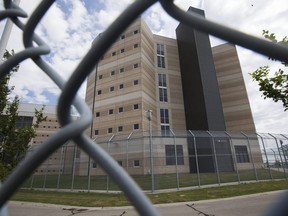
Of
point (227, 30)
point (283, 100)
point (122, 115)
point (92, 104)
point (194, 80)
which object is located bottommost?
point (227, 30)

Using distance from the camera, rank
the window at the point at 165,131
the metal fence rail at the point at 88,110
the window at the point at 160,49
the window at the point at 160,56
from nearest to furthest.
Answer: the metal fence rail at the point at 88,110
the window at the point at 165,131
the window at the point at 160,56
the window at the point at 160,49

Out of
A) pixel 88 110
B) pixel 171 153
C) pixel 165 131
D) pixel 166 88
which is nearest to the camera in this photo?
pixel 88 110

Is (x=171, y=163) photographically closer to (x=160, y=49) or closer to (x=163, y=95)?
(x=163, y=95)

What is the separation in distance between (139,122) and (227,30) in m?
32.3

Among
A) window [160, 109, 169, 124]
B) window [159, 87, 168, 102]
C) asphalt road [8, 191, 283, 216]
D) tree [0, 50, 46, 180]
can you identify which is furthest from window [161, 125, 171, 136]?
tree [0, 50, 46, 180]

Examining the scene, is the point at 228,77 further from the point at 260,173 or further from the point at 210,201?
the point at 210,201

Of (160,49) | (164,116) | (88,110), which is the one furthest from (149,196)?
(160,49)

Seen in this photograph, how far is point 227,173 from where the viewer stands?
23.9 m

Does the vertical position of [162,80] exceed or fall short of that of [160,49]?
it falls short

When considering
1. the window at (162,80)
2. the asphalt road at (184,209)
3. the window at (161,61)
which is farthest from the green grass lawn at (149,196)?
the window at (161,61)

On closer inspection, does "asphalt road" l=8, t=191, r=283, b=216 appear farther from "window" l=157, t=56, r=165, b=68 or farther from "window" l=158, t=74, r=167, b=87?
"window" l=157, t=56, r=165, b=68

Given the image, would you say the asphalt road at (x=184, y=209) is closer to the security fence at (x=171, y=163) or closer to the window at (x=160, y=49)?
the security fence at (x=171, y=163)

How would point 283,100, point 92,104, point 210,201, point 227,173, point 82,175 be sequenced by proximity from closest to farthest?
point 283,100 → point 210,201 → point 82,175 → point 227,173 → point 92,104

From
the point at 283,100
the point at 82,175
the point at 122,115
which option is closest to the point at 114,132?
the point at 122,115
